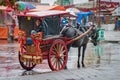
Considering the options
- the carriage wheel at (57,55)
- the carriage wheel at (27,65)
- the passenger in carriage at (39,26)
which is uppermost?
the passenger in carriage at (39,26)

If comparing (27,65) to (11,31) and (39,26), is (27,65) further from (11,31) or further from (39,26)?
(11,31)

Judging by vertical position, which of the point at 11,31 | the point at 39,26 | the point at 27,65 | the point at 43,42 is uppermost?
the point at 39,26

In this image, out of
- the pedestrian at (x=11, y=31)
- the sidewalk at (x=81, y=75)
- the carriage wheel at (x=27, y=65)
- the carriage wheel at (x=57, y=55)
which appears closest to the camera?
the sidewalk at (x=81, y=75)

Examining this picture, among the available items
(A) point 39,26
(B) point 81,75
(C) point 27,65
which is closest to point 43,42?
(A) point 39,26

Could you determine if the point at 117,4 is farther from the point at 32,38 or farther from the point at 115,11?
the point at 32,38

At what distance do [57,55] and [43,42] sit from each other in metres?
0.82

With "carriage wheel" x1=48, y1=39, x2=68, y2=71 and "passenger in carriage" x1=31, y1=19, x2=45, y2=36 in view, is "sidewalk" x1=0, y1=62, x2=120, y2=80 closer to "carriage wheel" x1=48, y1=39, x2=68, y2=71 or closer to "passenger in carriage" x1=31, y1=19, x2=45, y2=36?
"carriage wheel" x1=48, y1=39, x2=68, y2=71

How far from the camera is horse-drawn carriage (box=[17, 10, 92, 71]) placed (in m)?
13.0

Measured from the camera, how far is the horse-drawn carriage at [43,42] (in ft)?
42.8

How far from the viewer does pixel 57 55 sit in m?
13.7

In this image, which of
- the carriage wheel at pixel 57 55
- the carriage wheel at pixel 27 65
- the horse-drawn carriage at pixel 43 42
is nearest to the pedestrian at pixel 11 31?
the carriage wheel at pixel 27 65

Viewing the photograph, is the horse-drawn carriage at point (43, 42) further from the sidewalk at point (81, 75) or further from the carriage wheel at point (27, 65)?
the sidewalk at point (81, 75)

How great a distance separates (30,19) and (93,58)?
517 centimetres

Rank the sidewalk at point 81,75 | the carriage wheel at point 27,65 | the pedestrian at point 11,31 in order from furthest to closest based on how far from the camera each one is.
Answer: the pedestrian at point 11,31, the carriage wheel at point 27,65, the sidewalk at point 81,75
